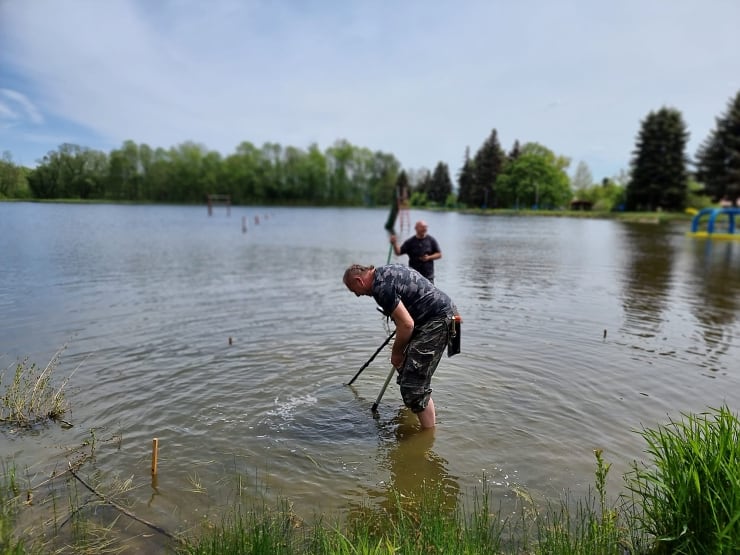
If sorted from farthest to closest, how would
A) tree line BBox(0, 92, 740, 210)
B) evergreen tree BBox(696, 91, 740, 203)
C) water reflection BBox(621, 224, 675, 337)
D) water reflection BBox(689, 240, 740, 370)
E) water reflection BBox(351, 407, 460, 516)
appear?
evergreen tree BBox(696, 91, 740, 203) < tree line BBox(0, 92, 740, 210) < water reflection BBox(621, 224, 675, 337) < water reflection BBox(689, 240, 740, 370) < water reflection BBox(351, 407, 460, 516)

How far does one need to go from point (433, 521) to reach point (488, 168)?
105 meters

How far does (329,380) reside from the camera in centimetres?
Answer: 723

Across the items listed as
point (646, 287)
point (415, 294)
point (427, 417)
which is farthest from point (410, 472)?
point (646, 287)

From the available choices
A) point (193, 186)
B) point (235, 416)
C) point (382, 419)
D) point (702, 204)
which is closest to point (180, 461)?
point (235, 416)

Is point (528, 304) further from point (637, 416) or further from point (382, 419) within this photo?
point (382, 419)

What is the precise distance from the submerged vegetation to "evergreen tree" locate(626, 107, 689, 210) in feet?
260

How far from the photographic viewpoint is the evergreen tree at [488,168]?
101812mm

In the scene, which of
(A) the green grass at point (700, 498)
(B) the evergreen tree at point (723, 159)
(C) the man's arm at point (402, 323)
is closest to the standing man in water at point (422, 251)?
(C) the man's arm at point (402, 323)

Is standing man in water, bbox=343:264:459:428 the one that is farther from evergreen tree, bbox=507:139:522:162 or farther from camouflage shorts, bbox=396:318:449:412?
evergreen tree, bbox=507:139:522:162

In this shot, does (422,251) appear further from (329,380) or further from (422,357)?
(422,357)

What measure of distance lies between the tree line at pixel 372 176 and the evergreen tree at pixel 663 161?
5.8 inches

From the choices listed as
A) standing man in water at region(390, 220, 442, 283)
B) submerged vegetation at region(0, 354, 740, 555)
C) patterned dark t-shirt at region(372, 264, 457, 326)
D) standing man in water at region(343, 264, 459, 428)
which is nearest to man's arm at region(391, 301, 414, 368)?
standing man in water at region(343, 264, 459, 428)

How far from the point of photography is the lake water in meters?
4.75

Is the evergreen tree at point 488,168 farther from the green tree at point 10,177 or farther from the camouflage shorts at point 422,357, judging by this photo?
the camouflage shorts at point 422,357
